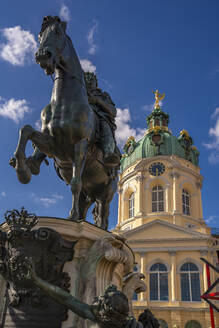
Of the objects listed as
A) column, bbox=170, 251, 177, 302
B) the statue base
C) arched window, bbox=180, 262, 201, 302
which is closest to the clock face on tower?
column, bbox=170, 251, 177, 302

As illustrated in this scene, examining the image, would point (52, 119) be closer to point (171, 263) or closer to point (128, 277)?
point (128, 277)


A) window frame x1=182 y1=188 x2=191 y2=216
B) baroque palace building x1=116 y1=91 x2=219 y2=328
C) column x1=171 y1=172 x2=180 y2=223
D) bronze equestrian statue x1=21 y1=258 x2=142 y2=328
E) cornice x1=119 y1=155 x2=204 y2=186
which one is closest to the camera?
bronze equestrian statue x1=21 y1=258 x2=142 y2=328

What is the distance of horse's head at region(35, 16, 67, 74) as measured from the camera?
4633 mm

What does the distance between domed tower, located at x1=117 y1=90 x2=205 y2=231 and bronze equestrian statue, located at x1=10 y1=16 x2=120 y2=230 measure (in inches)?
1350

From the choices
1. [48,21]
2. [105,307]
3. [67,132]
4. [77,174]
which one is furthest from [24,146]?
[105,307]

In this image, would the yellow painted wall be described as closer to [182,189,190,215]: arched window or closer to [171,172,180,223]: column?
[171,172,180,223]: column

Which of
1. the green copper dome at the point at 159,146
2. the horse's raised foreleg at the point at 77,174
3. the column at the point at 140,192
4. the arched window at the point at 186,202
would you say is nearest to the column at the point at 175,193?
the arched window at the point at 186,202

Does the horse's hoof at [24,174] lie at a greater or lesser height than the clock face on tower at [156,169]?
lesser

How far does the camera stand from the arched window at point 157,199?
133 ft

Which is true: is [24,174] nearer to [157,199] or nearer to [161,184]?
[157,199]

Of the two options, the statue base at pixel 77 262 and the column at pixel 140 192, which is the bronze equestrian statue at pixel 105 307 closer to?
the statue base at pixel 77 262

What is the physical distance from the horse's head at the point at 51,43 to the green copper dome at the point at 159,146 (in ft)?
127

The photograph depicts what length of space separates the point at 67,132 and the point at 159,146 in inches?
1584

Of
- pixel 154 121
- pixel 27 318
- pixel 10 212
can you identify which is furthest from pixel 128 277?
pixel 154 121
